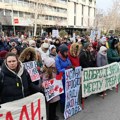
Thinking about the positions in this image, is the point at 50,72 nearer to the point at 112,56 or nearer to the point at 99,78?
the point at 99,78

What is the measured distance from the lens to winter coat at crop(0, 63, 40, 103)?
3920 mm

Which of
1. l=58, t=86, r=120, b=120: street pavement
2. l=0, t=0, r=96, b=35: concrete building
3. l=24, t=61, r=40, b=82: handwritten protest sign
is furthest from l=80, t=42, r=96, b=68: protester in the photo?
l=0, t=0, r=96, b=35: concrete building

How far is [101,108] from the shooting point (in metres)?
6.55

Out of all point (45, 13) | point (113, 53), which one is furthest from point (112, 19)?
point (113, 53)

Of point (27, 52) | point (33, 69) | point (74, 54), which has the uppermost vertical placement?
→ point (27, 52)

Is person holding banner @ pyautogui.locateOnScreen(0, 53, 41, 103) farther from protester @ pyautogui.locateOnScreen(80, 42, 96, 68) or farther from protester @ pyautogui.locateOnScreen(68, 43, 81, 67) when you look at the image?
protester @ pyautogui.locateOnScreen(80, 42, 96, 68)

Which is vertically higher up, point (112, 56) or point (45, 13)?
point (45, 13)

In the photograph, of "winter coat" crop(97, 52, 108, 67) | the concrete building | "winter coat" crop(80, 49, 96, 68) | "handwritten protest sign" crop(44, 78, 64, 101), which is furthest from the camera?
the concrete building

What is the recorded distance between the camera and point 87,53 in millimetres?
7496

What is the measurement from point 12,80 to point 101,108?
130 inches

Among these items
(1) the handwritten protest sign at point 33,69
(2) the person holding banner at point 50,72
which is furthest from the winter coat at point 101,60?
(2) the person holding banner at point 50,72

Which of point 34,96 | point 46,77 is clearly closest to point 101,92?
point 46,77

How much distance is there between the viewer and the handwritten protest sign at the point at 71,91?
5887mm

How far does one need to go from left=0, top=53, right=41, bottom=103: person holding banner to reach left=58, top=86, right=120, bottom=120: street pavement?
2.06 meters
